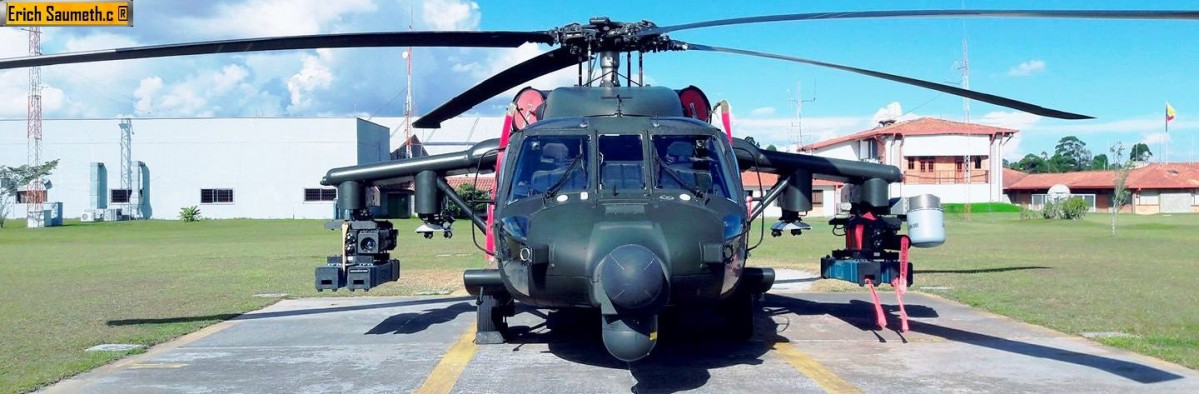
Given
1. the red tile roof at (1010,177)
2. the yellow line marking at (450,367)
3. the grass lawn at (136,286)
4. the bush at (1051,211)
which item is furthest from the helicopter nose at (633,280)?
the red tile roof at (1010,177)

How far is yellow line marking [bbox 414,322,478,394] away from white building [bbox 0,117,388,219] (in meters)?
59.9

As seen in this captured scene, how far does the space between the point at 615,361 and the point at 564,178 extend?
1.87 metres

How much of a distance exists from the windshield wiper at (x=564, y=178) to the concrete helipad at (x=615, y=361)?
1.65 m

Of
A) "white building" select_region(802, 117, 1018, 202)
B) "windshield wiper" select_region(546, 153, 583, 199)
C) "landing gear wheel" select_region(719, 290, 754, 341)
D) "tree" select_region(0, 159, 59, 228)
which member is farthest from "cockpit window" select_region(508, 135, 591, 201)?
"tree" select_region(0, 159, 59, 228)

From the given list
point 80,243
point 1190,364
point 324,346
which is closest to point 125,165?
point 80,243

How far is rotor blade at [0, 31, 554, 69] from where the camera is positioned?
27.7 feet

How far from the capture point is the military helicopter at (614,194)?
7586mm

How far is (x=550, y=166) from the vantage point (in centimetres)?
944

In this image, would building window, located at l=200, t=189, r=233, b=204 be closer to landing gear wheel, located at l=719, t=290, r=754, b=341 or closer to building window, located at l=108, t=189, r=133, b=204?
building window, located at l=108, t=189, r=133, b=204

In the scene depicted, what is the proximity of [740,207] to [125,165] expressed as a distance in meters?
70.2

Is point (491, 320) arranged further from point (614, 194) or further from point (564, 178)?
point (614, 194)

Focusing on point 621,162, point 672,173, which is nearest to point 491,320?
point 621,162

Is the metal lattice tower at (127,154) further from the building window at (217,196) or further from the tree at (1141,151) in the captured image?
the tree at (1141,151)

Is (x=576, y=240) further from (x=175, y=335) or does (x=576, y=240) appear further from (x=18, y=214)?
(x=18, y=214)
